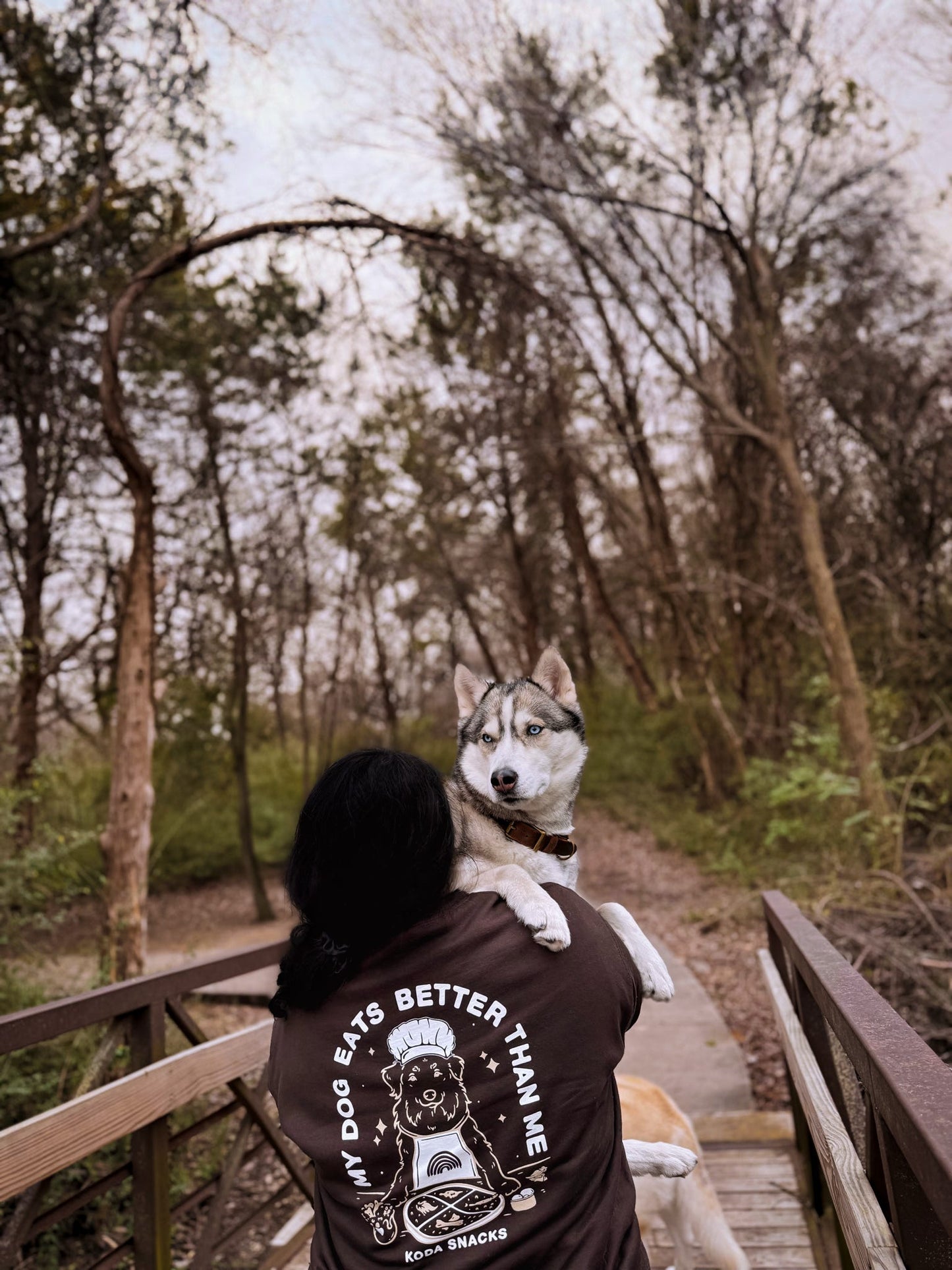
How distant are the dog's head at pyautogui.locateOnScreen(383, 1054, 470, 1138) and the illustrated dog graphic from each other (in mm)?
421

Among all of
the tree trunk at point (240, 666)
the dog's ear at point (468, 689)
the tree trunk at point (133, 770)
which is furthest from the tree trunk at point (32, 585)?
the dog's ear at point (468, 689)

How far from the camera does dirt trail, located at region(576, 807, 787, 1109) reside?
618 cm

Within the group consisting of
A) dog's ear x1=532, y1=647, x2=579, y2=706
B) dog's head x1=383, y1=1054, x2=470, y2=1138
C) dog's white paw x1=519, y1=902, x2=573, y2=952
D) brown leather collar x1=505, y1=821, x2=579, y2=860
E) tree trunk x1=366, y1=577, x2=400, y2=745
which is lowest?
dog's head x1=383, y1=1054, x2=470, y2=1138

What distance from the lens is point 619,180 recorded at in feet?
31.4

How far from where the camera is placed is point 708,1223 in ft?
8.23

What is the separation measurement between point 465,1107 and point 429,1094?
6cm

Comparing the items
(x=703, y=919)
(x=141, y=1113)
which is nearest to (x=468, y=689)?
(x=141, y=1113)

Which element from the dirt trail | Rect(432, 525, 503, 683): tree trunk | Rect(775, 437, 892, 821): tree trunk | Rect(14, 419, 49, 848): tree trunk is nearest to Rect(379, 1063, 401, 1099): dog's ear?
the dirt trail

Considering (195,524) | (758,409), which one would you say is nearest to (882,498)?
(758,409)

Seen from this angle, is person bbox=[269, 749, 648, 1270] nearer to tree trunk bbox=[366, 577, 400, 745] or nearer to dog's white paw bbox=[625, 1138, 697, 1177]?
dog's white paw bbox=[625, 1138, 697, 1177]

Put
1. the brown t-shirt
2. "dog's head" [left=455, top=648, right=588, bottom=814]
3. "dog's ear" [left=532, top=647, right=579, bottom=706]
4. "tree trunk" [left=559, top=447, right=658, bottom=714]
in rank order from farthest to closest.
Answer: "tree trunk" [left=559, top=447, right=658, bottom=714]
"dog's ear" [left=532, top=647, right=579, bottom=706]
"dog's head" [left=455, top=648, right=588, bottom=814]
the brown t-shirt

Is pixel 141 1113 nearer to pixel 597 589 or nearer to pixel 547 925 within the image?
pixel 547 925

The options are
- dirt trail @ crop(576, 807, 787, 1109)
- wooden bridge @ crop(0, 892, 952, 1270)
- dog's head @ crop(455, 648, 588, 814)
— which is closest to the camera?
wooden bridge @ crop(0, 892, 952, 1270)

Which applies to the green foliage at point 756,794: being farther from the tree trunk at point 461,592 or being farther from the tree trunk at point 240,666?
the tree trunk at point 240,666
